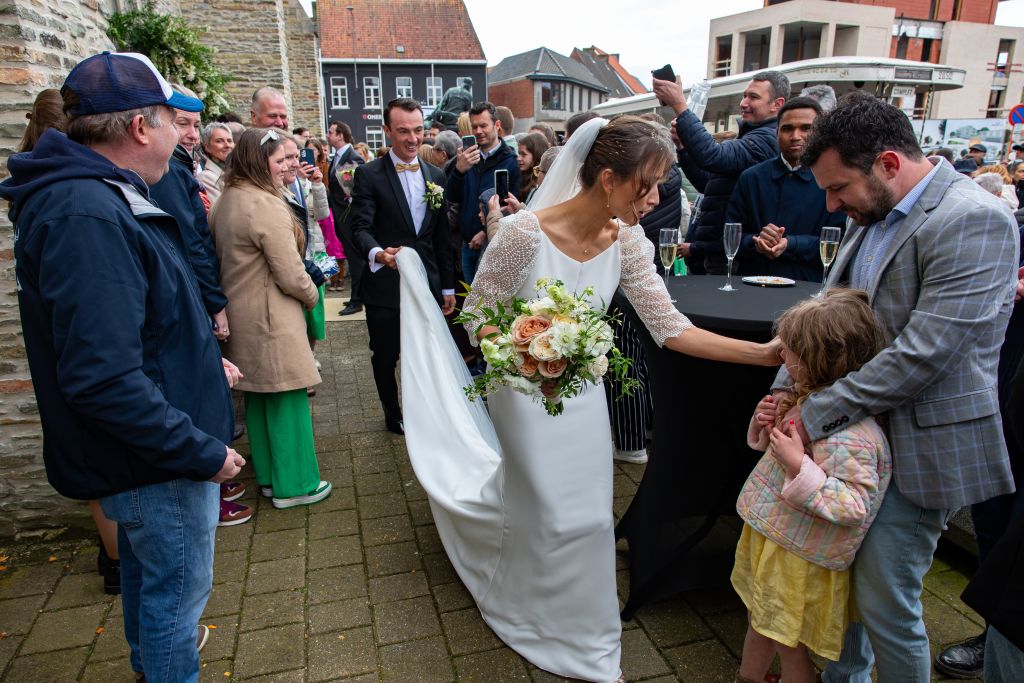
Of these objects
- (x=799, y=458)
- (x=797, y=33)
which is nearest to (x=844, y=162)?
(x=799, y=458)

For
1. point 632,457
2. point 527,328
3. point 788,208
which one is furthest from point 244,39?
point 527,328

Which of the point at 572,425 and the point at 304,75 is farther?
the point at 304,75

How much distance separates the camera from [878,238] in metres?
2.09

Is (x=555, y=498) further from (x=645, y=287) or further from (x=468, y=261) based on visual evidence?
→ (x=468, y=261)

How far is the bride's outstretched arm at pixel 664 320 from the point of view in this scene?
245 cm

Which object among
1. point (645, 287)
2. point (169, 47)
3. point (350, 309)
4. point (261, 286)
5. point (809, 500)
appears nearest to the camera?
point (809, 500)

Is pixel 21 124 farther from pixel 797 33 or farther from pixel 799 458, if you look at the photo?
pixel 797 33

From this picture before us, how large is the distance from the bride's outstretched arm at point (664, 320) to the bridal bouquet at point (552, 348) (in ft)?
1.55

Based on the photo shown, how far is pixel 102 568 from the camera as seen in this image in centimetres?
316

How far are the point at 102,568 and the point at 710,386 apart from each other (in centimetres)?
309

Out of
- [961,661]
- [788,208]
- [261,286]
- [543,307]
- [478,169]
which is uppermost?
[478,169]

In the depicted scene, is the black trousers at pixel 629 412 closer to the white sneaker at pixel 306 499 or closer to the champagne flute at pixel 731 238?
the champagne flute at pixel 731 238

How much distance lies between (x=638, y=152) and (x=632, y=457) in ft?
8.79

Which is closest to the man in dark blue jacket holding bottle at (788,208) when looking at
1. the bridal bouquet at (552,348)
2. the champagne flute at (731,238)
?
the champagne flute at (731,238)
